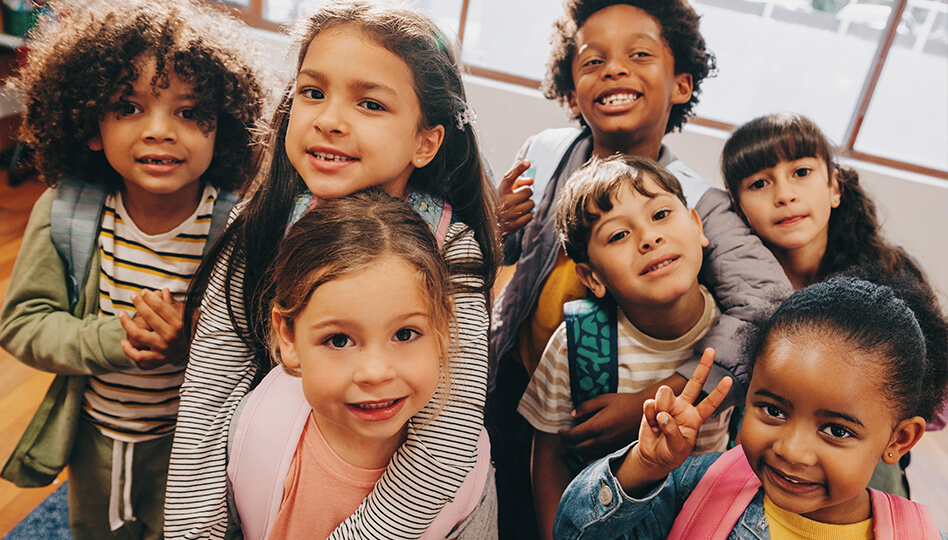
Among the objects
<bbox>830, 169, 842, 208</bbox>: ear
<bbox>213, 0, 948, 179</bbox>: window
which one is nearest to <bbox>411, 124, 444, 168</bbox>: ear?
<bbox>830, 169, 842, 208</bbox>: ear

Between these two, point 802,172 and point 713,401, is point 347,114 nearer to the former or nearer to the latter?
point 713,401

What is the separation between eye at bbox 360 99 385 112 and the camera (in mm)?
921

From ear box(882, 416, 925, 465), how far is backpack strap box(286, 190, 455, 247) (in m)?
0.68

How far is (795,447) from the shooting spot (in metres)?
0.81

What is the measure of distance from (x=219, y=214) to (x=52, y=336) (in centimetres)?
36

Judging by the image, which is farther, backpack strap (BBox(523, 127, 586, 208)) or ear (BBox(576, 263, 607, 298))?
backpack strap (BBox(523, 127, 586, 208))

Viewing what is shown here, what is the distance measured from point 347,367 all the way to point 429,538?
12.5 inches

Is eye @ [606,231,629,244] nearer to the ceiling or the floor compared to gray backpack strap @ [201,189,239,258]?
nearer to the ceiling

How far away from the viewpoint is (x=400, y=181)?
1.04 m

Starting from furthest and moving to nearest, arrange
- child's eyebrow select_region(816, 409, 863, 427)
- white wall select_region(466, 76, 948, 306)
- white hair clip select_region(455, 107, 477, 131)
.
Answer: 1. white wall select_region(466, 76, 948, 306)
2. white hair clip select_region(455, 107, 477, 131)
3. child's eyebrow select_region(816, 409, 863, 427)

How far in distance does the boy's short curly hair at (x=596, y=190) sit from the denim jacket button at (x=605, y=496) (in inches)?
17.4

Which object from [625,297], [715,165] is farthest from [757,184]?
[715,165]

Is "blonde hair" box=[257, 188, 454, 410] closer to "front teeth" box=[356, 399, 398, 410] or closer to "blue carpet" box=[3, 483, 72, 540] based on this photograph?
"front teeth" box=[356, 399, 398, 410]

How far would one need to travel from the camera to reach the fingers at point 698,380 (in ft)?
3.03
